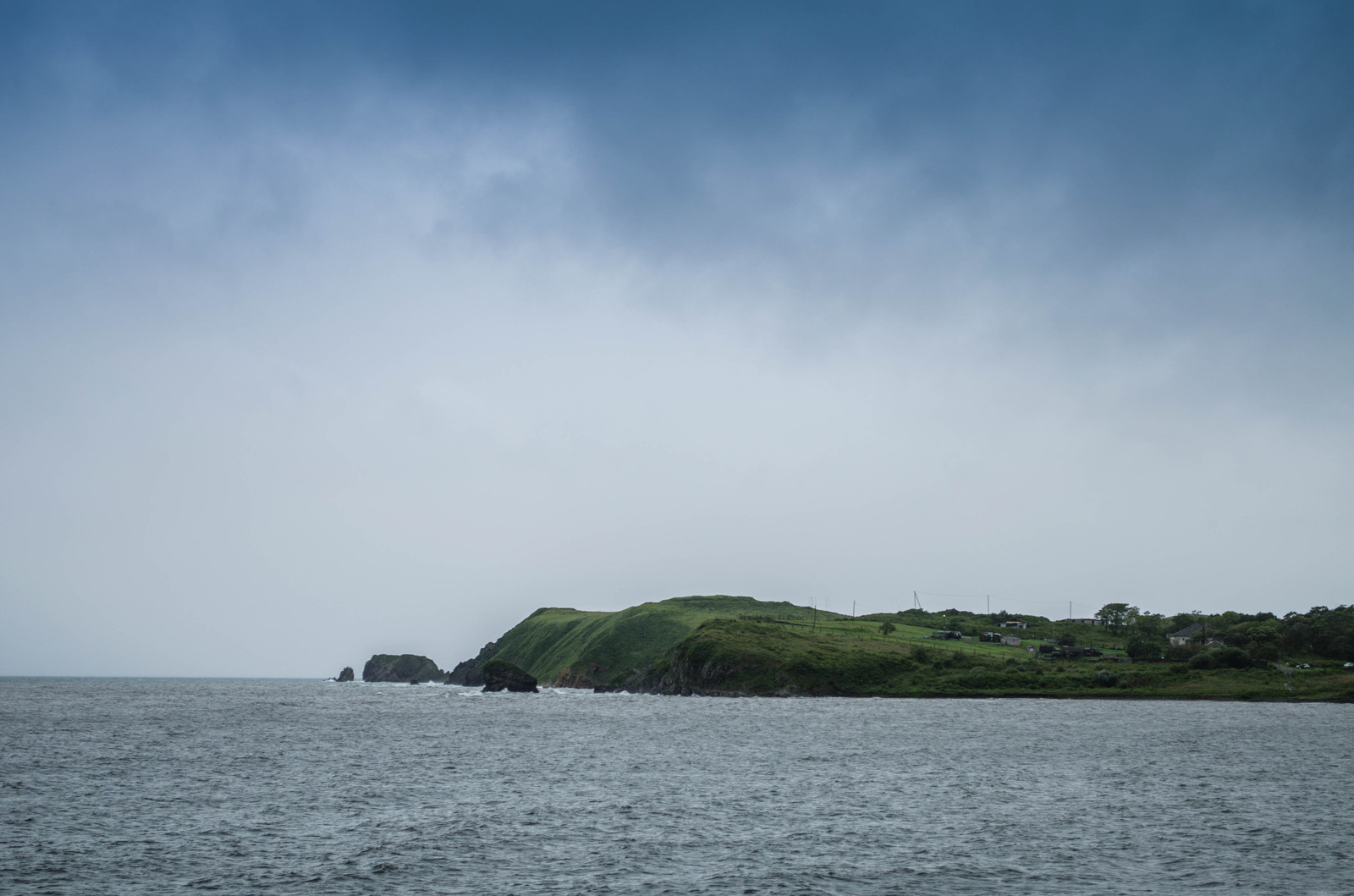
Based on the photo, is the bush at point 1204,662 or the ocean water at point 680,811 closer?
the ocean water at point 680,811

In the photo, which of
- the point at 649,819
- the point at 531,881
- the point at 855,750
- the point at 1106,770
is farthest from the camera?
the point at 855,750

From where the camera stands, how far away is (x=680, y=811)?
172 ft

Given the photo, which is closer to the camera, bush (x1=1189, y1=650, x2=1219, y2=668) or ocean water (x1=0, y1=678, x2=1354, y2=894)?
ocean water (x1=0, y1=678, x2=1354, y2=894)

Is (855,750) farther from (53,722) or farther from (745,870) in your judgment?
(53,722)

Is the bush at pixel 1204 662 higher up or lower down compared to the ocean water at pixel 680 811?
higher up

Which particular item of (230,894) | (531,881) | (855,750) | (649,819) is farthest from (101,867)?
(855,750)

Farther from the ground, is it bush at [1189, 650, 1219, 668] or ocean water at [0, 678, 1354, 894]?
bush at [1189, 650, 1219, 668]

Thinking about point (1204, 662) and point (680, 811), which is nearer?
point (680, 811)

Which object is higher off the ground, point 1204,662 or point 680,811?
point 1204,662

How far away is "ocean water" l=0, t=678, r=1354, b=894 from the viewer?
36625 millimetres

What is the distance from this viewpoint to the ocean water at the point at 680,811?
36.6 metres

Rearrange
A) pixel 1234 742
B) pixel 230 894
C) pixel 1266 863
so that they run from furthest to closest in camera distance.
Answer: pixel 1234 742 < pixel 1266 863 < pixel 230 894

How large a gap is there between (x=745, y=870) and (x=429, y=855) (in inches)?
574

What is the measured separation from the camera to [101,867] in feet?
122
